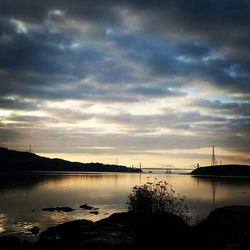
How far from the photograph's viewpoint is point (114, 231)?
52.8 meters

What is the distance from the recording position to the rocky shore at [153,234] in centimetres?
3372

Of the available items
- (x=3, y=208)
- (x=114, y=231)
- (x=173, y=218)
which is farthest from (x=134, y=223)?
(x=3, y=208)

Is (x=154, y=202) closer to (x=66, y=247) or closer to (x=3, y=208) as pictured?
(x=66, y=247)

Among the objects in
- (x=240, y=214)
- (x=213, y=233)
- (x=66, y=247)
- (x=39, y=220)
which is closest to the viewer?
(x=213, y=233)

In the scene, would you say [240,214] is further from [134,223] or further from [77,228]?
[77,228]

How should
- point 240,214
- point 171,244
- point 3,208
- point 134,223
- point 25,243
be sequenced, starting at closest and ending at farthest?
1. point 171,244
2. point 25,243
3. point 240,214
4. point 134,223
5. point 3,208

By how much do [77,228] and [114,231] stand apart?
600cm

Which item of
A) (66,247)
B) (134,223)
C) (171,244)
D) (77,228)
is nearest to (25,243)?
(66,247)

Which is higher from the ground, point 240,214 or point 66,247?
point 240,214

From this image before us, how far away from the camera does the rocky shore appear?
111 ft

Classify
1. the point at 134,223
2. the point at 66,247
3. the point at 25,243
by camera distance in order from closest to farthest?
the point at 66,247 < the point at 25,243 < the point at 134,223

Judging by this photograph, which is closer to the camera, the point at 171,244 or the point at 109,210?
the point at 171,244

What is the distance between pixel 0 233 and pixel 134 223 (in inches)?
749

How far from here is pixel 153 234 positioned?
39562mm
